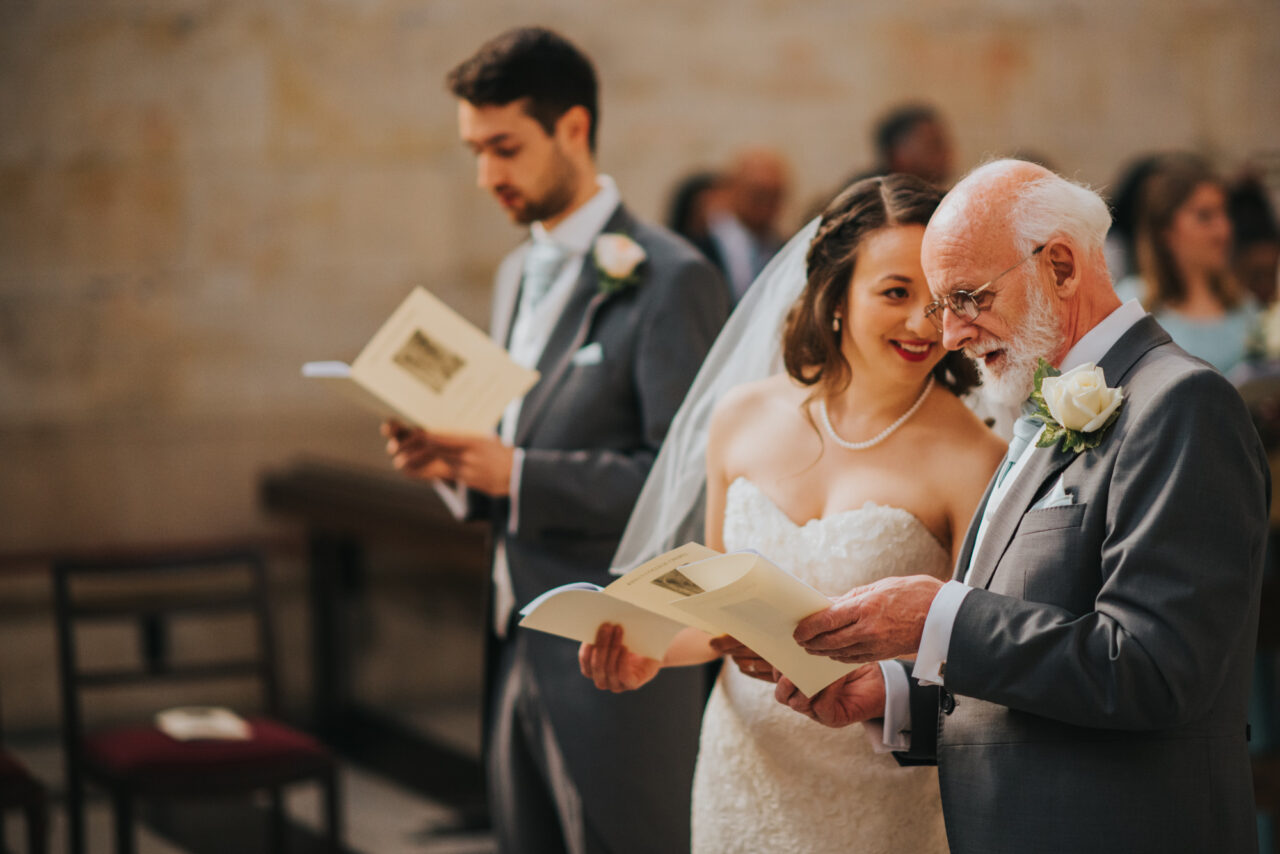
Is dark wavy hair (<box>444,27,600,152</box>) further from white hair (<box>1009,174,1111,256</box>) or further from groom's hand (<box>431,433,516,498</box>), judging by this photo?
white hair (<box>1009,174,1111,256</box>)

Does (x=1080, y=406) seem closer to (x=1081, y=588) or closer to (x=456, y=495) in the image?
(x=1081, y=588)

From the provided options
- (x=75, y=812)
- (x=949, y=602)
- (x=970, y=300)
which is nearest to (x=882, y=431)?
(x=970, y=300)

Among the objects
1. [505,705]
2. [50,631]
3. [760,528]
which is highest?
[760,528]

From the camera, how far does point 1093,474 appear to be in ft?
5.60

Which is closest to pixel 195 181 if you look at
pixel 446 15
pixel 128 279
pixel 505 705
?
pixel 128 279

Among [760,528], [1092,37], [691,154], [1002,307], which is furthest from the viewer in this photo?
[1092,37]

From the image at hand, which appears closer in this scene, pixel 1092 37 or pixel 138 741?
pixel 138 741

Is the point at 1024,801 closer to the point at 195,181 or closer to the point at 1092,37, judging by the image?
the point at 195,181

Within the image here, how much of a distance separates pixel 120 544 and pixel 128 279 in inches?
44.2

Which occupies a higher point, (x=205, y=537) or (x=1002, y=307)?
(x=1002, y=307)

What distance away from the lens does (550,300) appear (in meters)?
3.02

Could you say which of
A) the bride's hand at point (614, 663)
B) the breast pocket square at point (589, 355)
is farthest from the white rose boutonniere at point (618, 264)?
the bride's hand at point (614, 663)

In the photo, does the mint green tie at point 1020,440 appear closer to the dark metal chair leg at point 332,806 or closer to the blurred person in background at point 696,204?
the dark metal chair leg at point 332,806

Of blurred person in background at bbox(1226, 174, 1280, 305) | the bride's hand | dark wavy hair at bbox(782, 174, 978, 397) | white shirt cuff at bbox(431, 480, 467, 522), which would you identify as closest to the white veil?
dark wavy hair at bbox(782, 174, 978, 397)
